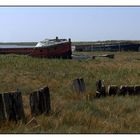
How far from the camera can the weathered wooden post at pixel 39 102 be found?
7.73 m

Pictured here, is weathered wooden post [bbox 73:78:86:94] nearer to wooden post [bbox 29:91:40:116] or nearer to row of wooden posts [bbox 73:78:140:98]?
row of wooden posts [bbox 73:78:140:98]

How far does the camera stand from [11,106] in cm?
714

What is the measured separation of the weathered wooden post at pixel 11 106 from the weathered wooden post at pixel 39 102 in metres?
0.48

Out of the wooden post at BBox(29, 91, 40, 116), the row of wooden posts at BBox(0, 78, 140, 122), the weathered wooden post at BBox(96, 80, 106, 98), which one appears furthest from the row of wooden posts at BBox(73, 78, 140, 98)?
the wooden post at BBox(29, 91, 40, 116)

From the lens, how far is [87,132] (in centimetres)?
682

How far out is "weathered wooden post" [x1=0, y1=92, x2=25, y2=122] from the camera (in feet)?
23.1

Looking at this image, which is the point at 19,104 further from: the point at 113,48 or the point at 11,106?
the point at 113,48

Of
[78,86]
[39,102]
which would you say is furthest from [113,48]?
[39,102]

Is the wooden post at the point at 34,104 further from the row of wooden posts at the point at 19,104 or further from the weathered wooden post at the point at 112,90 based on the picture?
the weathered wooden post at the point at 112,90

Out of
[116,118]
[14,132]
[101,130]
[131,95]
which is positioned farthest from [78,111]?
[131,95]

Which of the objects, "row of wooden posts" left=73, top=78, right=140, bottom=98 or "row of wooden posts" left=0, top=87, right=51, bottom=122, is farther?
"row of wooden posts" left=73, top=78, right=140, bottom=98

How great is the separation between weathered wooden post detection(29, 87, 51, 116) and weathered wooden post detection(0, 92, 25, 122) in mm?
477
